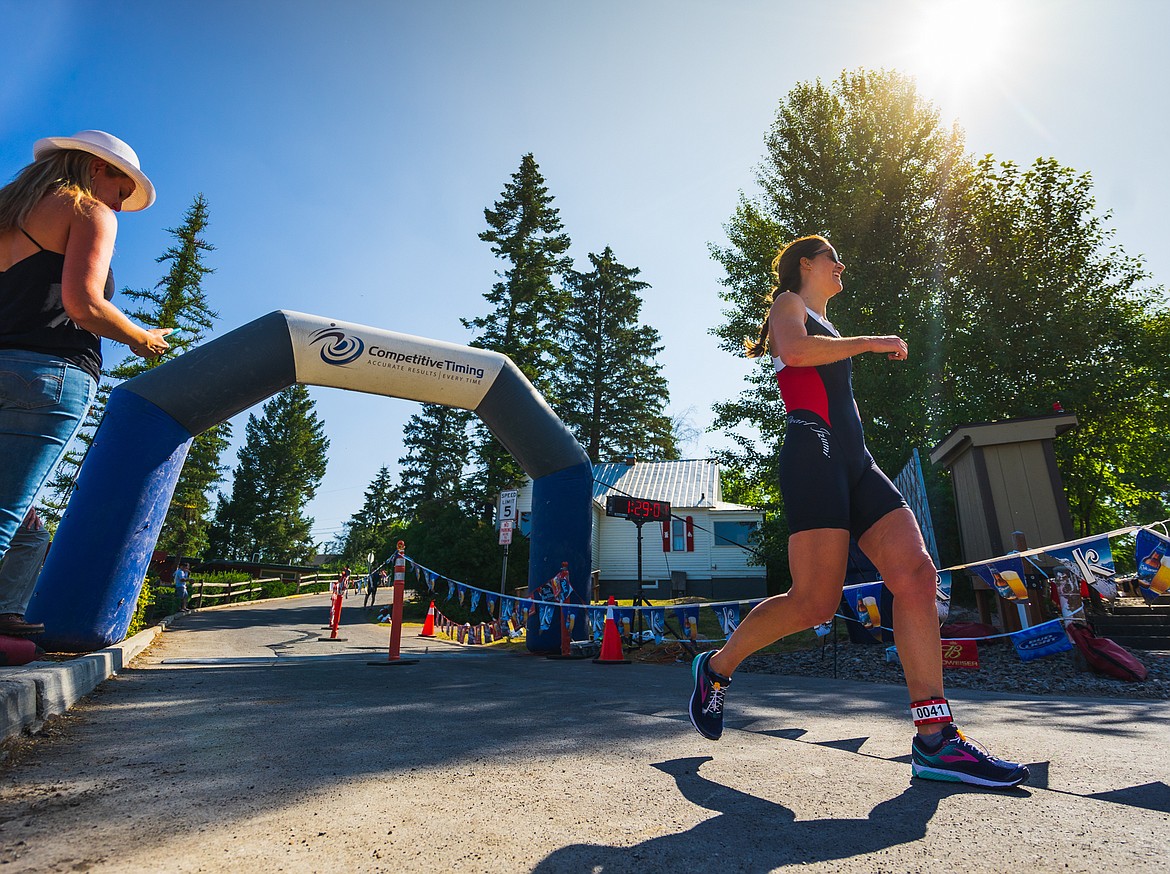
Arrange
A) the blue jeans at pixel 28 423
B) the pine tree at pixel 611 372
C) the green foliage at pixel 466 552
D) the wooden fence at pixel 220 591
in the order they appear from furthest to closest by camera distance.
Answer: the pine tree at pixel 611 372 → the wooden fence at pixel 220 591 → the green foliage at pixel 466 552 → the blue jeans at pixel 28 423

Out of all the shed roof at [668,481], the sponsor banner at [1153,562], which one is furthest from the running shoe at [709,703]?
the shed roof at [668,481]

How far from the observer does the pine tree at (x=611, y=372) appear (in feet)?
124

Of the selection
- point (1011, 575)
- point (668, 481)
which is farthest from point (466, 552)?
point (1011, 575)

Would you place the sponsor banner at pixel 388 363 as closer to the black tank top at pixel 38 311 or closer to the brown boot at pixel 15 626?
the brown boot at pixel 15 626

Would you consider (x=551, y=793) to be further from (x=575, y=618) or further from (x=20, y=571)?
(x=575, y=618)

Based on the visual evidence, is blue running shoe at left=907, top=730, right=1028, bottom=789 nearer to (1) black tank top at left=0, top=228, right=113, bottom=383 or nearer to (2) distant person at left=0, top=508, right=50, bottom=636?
(1) black tank top at left=0, top=228, right=113, bottom=383

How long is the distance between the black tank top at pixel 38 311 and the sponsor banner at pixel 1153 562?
6028 mm

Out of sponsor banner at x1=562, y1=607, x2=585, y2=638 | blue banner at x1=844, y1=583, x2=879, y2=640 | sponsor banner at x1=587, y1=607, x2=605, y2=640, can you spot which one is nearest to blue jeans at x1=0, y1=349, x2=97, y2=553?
blue banner at x1=844, y1=583, x2=879, y2=640

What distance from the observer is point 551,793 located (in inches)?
79.0

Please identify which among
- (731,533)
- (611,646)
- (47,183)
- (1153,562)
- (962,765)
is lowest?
(962,765)

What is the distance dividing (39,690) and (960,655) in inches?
315

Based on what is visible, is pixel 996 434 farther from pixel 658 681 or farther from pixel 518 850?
pixel 518 850

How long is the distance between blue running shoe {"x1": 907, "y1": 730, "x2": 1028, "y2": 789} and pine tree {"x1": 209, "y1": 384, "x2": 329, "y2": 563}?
2239 inches

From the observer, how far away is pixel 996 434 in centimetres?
1049
